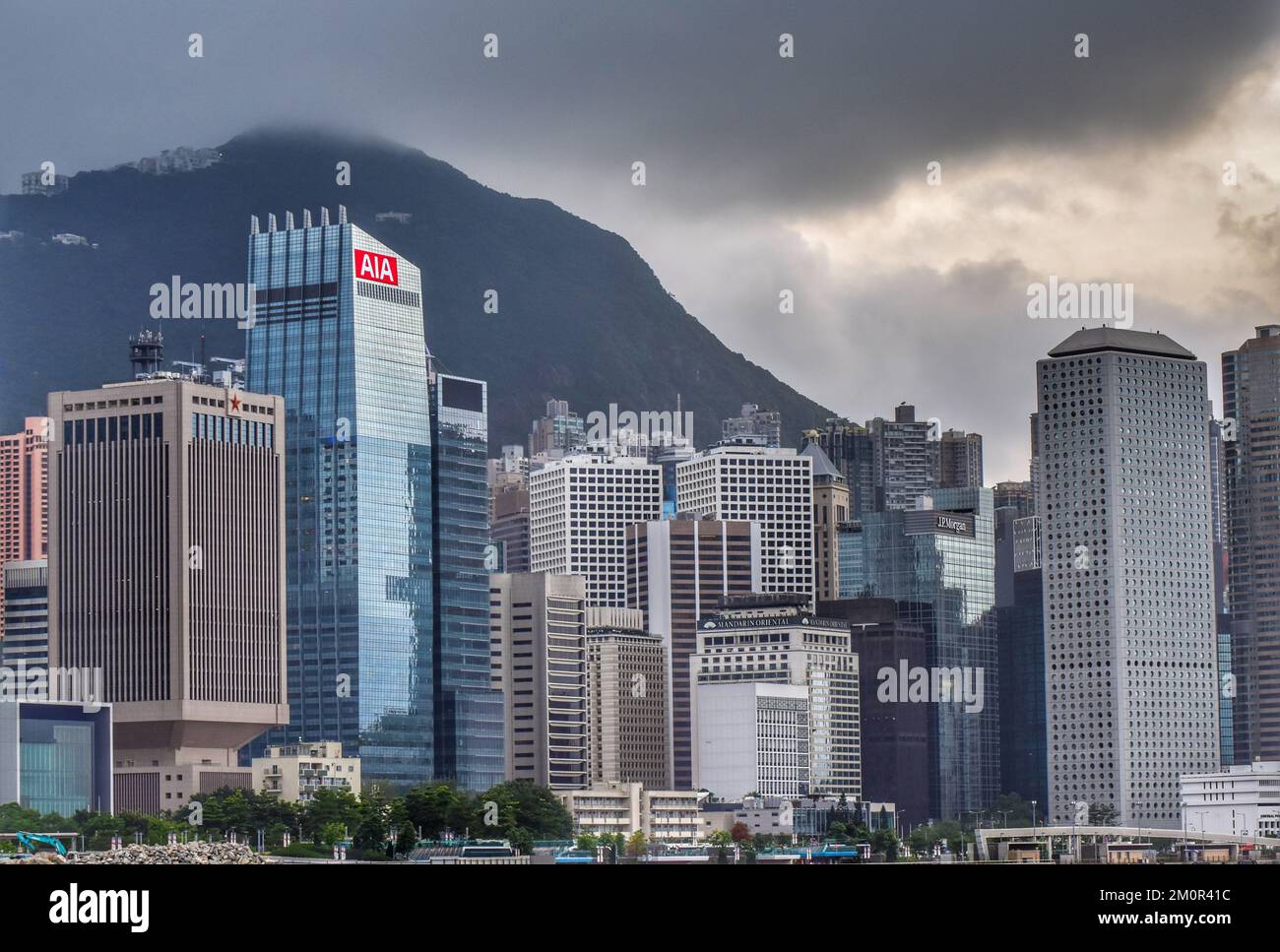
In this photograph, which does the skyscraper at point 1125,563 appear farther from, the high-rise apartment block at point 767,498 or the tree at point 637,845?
the tree at point 637,845

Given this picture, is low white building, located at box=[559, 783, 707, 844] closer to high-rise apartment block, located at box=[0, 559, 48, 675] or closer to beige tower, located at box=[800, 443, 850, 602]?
high-rise apartment block, located at box=[0, 559, 48, 675]

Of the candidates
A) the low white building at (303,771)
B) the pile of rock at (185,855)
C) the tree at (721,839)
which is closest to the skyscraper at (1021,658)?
the tree at (721,839)

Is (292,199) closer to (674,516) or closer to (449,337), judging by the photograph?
(449,337)

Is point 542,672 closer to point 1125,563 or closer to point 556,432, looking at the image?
point 556,432

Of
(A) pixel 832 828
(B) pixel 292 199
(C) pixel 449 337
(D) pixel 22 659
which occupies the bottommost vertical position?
(A) pixel 832 828

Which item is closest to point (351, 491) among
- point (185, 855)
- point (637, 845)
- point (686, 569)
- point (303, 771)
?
point (303, 771)

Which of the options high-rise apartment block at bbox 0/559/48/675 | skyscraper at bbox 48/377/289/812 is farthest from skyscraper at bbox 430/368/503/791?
high-rise apartment block at bbox 0/559/48/675
